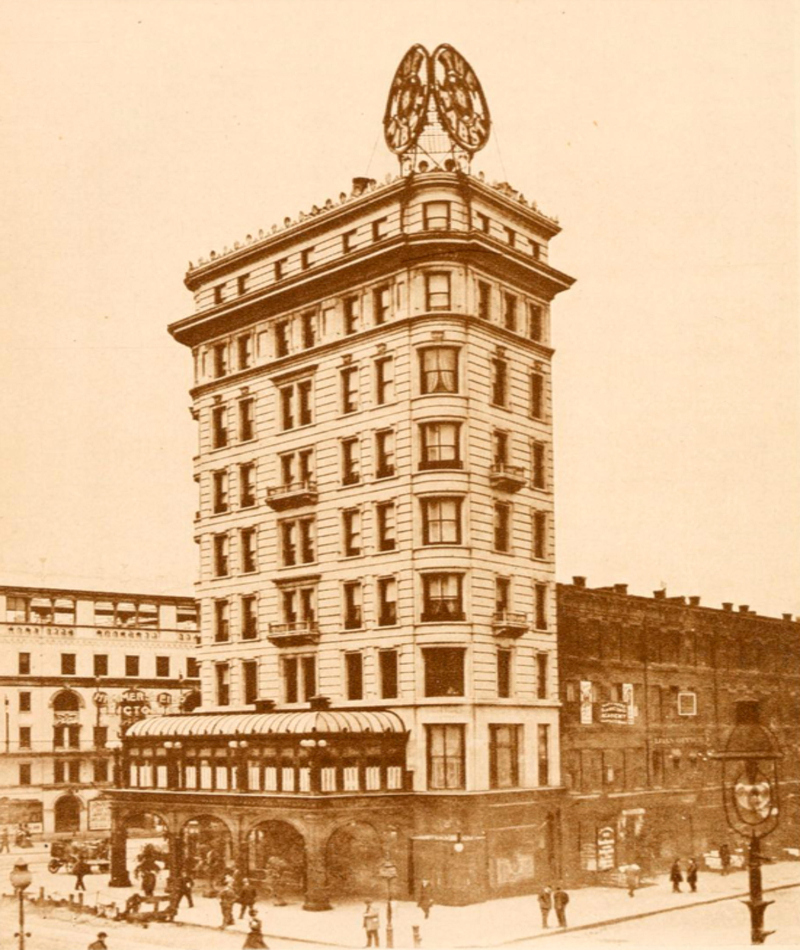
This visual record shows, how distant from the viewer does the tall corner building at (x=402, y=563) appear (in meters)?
36.6

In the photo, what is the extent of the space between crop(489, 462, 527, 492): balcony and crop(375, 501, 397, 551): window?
10.4ft

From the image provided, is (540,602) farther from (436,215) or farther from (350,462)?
(436,215)

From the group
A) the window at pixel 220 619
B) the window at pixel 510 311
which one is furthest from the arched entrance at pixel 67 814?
the window at pixel 510 311

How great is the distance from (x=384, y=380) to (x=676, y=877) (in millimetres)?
15004

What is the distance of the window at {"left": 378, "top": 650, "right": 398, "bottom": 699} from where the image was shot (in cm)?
3862

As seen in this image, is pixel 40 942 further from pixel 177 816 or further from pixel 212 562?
pixel 212 562

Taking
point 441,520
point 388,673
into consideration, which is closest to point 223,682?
point 388,673

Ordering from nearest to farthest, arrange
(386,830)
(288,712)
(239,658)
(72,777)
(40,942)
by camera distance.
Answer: (40,942) → (386,830) → (288,712) → (239,658) → (72,777)

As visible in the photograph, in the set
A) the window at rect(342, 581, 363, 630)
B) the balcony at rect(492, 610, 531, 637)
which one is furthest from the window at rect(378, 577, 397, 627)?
the balcony at rect(492, 610, 531, 637)

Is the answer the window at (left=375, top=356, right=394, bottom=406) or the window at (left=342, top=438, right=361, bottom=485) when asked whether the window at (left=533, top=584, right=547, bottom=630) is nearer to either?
the window at (left=342, top=438, right=361, bottom=485)

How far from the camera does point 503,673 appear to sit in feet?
125

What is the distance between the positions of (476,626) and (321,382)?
27.8ft

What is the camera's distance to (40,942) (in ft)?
99.2

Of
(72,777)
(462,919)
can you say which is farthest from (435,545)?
(72,777)
